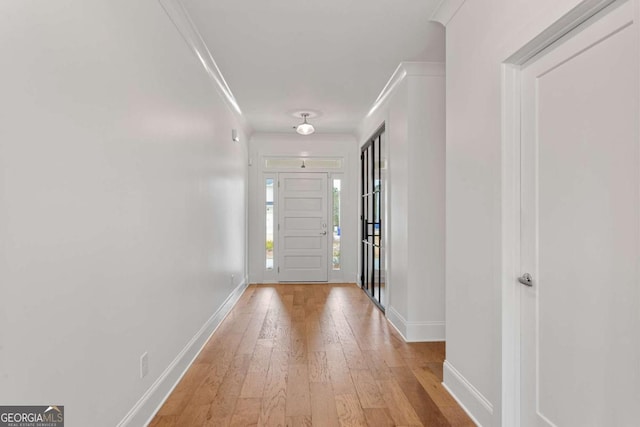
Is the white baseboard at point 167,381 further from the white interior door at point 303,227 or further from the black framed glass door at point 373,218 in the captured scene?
the white interior door at point 303,227

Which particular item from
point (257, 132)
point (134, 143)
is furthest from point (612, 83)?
point (257, 132)

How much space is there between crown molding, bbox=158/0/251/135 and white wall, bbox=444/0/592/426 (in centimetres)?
185

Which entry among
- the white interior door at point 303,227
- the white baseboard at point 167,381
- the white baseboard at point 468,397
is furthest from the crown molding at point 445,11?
the white interior door at point 303,227

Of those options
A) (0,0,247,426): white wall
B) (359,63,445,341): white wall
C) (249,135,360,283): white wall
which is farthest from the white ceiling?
(249,135,360,283): white wall

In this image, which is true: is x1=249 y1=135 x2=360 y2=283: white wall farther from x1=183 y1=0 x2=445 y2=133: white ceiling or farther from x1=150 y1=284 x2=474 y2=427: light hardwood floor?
x1=150 y1=284 x2=474 y2=427: light hardwood floor

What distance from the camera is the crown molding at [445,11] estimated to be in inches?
92.1

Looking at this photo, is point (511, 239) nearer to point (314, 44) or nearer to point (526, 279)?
point (526, 279)

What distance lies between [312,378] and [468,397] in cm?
104

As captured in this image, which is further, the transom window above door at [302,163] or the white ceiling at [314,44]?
the transom window above door at [302,163]

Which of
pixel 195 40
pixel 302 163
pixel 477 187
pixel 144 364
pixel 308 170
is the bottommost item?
pixel 144 364

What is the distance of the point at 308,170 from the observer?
6.45m

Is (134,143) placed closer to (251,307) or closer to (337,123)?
(251,307)

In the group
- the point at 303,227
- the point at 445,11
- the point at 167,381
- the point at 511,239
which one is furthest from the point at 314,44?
the point at 303,227

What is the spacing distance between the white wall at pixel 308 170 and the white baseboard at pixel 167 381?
259 centimetres
